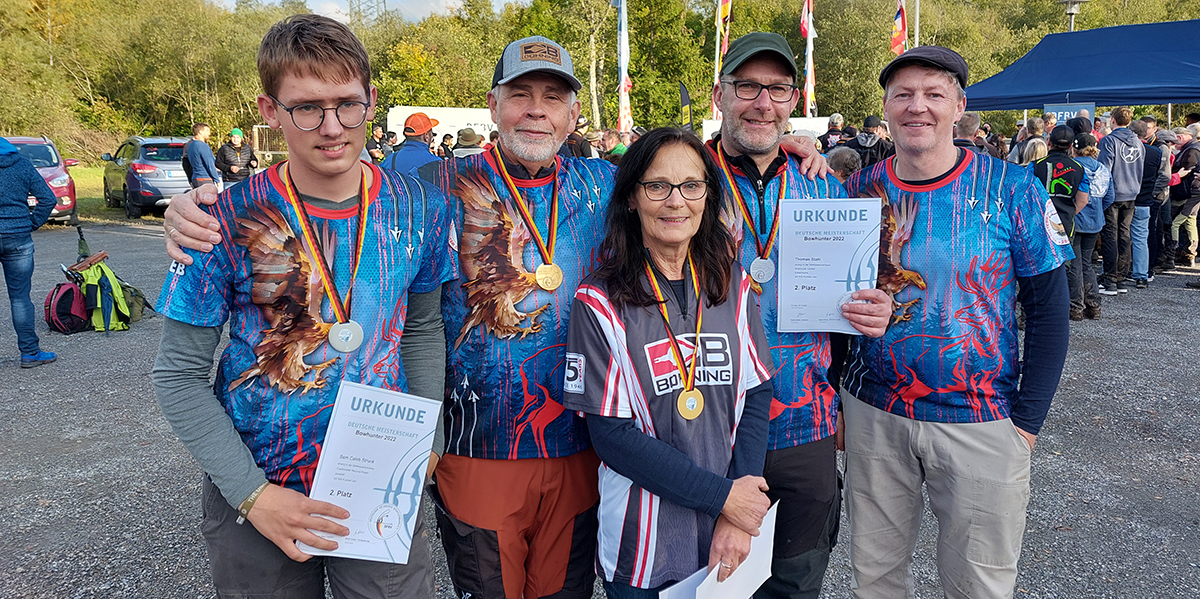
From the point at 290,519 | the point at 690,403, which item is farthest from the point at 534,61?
the point at 290,519

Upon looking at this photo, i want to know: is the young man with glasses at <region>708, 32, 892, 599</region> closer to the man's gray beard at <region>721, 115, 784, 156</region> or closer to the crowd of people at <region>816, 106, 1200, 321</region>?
the man's gray beard at <region>721, 115, 784, 156</region>

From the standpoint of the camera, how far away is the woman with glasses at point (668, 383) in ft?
6.64

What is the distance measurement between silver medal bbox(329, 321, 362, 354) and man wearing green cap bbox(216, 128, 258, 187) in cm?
1330

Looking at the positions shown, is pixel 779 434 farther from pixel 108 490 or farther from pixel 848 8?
pixel 848 8

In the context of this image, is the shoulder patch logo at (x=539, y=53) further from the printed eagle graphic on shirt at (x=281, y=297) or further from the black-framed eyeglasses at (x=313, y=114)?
the printed eagle graphic on shirt at (x=281, y=297)

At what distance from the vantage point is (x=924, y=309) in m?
2.51

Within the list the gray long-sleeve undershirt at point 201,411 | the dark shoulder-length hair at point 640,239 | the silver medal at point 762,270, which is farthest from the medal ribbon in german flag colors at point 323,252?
the silver medal at point 762,270

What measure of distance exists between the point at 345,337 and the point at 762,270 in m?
1.36

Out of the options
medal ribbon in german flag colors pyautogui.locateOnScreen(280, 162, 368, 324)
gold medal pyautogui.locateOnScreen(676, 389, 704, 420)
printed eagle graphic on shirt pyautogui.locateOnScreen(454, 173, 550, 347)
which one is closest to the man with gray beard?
printed eagle graphic on shirt pyautogui.locateOnScreen(454, 173, 550, 347)

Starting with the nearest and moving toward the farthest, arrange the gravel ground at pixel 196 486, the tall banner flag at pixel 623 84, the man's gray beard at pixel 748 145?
the man's gray beard at pixel 748 145 < the gravel ground at pixel 196 486 < the tall banner flag at pixel 623 84

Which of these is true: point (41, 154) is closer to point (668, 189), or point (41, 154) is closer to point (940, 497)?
point (668, 189)

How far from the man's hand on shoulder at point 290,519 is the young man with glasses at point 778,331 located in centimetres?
141

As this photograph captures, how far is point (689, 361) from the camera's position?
2.07 metres

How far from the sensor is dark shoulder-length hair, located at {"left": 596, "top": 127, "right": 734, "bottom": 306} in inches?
83.4
